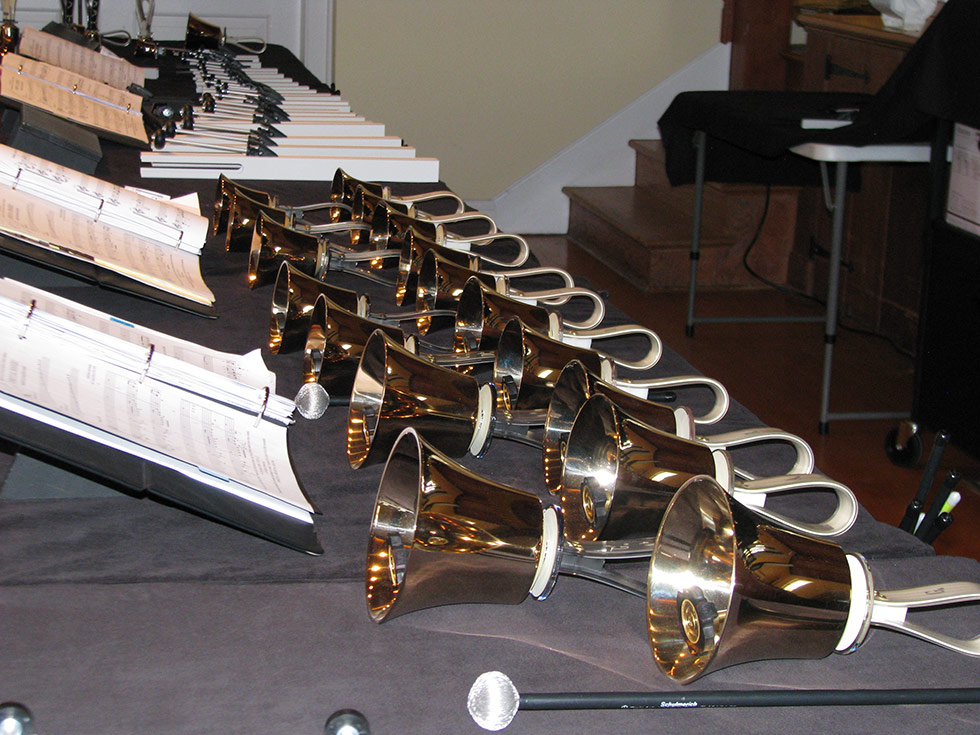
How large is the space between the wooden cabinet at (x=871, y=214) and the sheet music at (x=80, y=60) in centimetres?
226

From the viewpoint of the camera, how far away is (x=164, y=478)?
814 millimetres

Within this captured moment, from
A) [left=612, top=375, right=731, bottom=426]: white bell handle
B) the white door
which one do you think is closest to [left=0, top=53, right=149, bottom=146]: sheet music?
[left=612, top=375, right=731, bottom=426]: white bell handle

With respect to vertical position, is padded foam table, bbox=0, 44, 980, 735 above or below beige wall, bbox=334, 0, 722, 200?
below

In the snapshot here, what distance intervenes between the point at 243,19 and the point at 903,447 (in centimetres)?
318

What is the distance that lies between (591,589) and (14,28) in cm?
278

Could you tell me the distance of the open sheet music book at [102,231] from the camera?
4.25 ft

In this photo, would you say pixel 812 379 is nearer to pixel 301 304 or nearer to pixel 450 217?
→ pixel 450 217

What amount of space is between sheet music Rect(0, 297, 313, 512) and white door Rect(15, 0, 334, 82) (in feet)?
12.2

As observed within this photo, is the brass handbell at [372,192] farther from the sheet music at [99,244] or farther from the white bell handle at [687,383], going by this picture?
the white bell handle at [687,383]

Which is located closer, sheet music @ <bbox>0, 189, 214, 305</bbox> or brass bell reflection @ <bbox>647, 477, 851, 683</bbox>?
brass bell reflection @ <bbox>647, 477, 851, 683</bbox>

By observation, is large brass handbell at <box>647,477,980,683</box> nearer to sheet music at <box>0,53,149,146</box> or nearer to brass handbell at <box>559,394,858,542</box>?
brass handbell at <box>559,394,858,542</box>

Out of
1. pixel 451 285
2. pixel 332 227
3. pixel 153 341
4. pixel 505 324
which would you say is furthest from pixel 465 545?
pixel 332 227

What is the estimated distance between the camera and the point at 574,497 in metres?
0.93

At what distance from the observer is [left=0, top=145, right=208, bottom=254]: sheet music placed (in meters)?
1.42
